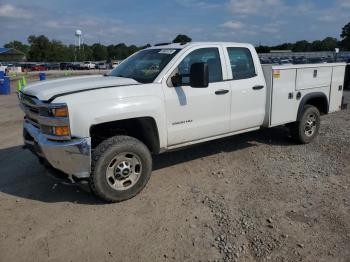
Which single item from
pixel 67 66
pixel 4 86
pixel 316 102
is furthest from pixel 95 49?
pixel 316 102

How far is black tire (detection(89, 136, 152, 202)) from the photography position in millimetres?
4230

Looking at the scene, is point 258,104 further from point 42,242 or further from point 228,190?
point 42,242

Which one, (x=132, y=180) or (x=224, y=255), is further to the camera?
(x=132, y=180)

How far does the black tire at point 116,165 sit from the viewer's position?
13.9ft

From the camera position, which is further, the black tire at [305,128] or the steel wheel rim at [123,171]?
the black tire at [305,128]

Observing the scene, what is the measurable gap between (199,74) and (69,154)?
190 centimetres

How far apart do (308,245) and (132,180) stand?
2.18 metres

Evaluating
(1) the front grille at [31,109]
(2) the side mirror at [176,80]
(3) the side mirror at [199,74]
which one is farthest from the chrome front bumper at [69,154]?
(3) the side mirror at [199,74]

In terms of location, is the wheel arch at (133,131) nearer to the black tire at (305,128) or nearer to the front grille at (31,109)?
the front grille at (31,109)

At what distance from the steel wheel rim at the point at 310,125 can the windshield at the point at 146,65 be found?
3.20 m

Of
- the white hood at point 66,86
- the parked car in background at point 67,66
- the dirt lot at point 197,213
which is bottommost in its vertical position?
the dirt lot at point 197,213

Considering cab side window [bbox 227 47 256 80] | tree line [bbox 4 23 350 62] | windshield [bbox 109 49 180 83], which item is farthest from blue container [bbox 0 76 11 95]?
tree line [bbox 4 23 350 62]

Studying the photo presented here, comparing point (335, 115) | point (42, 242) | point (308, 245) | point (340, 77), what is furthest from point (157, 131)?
Answer: point (335, 115)

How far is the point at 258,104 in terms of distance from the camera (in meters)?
5.91
